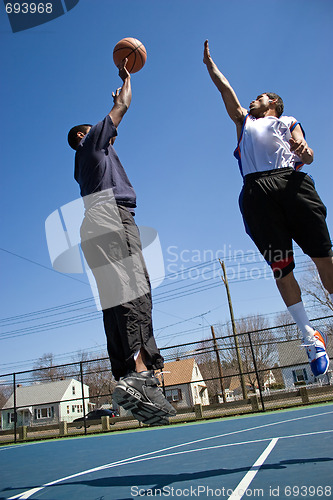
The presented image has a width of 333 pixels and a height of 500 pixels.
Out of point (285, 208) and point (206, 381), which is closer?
point (285, 208)

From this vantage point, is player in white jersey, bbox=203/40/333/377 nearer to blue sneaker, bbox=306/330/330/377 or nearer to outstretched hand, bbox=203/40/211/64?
blue sneaker, bbox=306/330/330/377

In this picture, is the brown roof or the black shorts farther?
the brown roof

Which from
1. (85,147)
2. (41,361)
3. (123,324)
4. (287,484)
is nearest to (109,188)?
(85,147)

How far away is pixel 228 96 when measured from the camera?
9.45 feet

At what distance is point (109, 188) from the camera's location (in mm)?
2262

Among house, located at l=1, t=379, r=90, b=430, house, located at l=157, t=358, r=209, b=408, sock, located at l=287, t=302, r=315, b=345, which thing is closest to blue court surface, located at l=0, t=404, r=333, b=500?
sock, located at l=287, t=302, r=315, b=345

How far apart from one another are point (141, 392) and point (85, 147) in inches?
61.0

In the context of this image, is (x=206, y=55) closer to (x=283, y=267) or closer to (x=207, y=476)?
(x=283, y=267)

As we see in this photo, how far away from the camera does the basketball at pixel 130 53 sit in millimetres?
3215

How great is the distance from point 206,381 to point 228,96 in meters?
15.2

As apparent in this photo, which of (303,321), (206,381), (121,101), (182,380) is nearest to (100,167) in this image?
(121,101)

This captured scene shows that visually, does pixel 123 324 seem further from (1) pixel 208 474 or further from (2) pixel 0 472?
(2) pixel 0 472

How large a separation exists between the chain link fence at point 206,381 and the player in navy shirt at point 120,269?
577 mm

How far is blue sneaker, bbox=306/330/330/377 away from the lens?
7.48 feet
